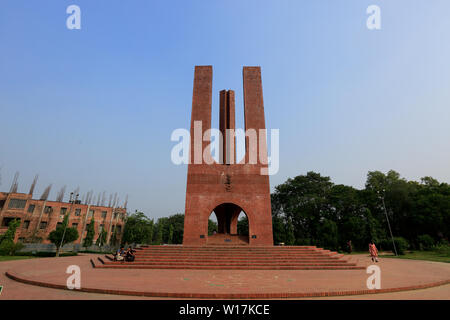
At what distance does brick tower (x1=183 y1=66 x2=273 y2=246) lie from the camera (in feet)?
51.3

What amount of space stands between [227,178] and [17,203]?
3617 centimetres

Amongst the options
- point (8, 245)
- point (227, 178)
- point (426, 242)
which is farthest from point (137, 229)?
point (426, 242)

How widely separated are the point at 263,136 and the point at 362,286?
40.8 feet

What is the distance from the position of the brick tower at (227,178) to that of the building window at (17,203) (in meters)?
33.5

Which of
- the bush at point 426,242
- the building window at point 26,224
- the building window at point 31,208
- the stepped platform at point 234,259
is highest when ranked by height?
the building window at point 31,208

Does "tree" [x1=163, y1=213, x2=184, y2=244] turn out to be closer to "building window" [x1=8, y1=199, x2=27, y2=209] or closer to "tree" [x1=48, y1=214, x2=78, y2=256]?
"building window" [x1=8, y1=199, x2=27, y2=209]

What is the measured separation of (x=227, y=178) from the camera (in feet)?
54.5

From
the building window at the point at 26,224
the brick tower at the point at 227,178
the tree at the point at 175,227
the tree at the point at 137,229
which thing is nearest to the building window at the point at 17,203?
the building window at the point at 26,224

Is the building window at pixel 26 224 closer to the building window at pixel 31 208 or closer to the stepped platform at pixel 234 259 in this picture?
the building window at pixel 31 208

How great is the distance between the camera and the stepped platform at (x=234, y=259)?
10227mm

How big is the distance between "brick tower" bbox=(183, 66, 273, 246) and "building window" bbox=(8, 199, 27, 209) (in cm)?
3347

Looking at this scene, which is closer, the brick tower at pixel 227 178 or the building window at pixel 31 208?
the brick tower at pixel 227 178
